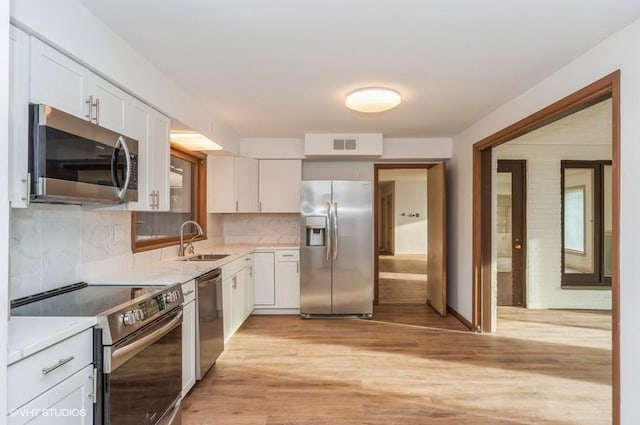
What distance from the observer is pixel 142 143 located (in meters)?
2.34

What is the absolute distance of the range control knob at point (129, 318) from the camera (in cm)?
163

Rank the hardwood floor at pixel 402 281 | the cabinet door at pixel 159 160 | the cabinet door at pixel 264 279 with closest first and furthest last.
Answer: the cabinet door at pixel 159 160, the cabinet door at pixel 264 279, the hardwood floor at pixel 402 281

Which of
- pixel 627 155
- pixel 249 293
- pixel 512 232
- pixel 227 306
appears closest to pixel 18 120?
pixel 227 306

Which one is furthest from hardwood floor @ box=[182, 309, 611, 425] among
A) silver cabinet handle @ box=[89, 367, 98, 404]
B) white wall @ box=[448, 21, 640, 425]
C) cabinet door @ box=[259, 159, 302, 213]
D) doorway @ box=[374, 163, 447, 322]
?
cabinet door @ box=[259, 159, 302, 213]

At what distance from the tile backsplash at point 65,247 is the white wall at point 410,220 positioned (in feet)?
30.0

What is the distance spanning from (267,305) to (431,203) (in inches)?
109

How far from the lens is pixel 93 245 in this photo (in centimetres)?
235

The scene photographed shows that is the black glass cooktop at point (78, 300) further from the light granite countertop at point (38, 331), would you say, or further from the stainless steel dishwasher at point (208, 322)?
the stainless steel dishwasher at point (208, 322)

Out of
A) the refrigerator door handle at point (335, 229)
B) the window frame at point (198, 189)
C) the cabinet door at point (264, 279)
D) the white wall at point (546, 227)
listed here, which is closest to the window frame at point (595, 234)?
the white wall at point (546, 227)

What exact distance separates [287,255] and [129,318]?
295 cm

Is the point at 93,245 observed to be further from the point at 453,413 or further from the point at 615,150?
the point at 615,150

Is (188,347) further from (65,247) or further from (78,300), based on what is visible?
(65,247)

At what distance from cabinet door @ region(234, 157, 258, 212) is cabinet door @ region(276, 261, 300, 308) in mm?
923

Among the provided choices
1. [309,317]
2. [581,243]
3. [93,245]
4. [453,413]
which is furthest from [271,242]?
[581,243]
